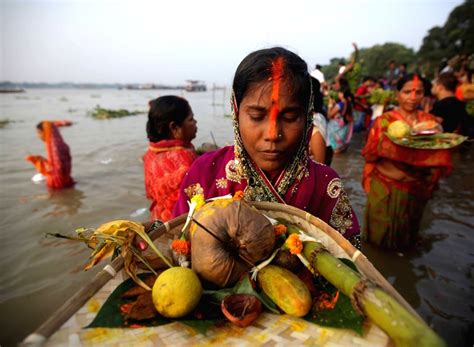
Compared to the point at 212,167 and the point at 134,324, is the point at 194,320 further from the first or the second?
the point at 212,167

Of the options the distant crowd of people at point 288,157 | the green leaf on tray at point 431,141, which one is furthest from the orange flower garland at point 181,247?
the green leaf on tray at point 431,141

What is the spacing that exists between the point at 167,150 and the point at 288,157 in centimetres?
188

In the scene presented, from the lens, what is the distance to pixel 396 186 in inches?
152

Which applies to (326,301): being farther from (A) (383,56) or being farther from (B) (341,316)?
(A) (383,56)

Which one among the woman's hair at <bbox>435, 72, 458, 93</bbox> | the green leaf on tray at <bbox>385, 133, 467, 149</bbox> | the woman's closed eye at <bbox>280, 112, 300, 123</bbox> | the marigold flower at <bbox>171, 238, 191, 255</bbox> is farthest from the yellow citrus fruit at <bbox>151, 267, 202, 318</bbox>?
the woman's hair at <bbox>435, 72, 458, 93</bbox>

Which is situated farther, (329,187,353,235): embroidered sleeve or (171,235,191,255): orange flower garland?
(329,187,353,235): embroidered sleeve

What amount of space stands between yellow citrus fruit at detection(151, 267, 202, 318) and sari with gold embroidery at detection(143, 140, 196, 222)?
6.12 feet

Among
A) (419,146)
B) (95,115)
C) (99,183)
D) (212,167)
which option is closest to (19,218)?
(99,183)

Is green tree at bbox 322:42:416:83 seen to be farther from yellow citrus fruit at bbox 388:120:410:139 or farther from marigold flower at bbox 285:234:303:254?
marigold flower at bbox 285:234:303:254

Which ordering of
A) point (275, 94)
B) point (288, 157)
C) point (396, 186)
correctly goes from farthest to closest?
point (396, 186)
point (288, 157)
point (275, 94)

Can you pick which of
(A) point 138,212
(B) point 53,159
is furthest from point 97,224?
(B) point 53,159

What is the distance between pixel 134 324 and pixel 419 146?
11.4 ft

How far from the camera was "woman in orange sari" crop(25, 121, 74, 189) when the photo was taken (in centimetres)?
632

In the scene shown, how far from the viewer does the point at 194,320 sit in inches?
44.4
